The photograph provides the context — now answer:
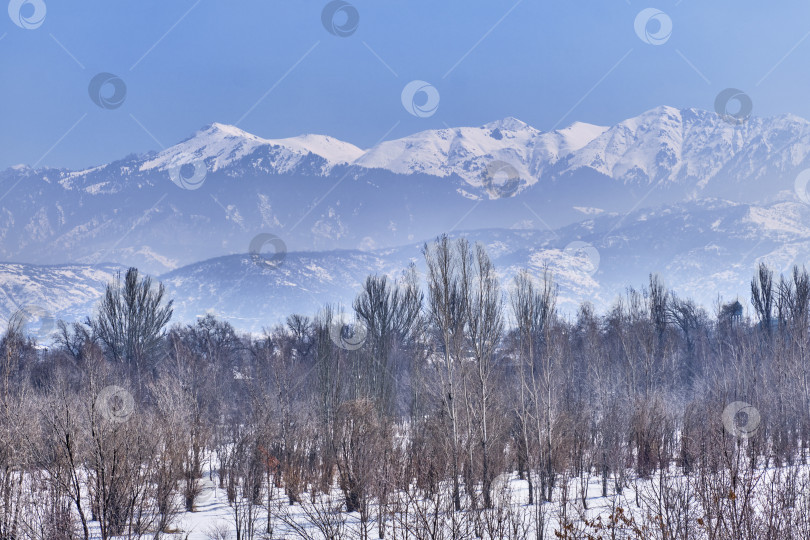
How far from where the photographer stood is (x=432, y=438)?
29.2 meters

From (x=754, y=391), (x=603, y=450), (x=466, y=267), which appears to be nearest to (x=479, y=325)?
(x=466, y=267)

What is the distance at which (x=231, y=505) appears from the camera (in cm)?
2703

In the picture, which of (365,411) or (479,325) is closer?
(365,411)

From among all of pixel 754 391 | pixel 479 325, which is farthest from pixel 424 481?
pixel 754 391

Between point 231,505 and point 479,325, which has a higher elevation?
point 479,325

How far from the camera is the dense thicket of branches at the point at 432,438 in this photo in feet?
48.9

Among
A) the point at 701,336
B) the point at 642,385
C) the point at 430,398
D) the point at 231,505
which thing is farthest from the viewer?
the point at 701,336

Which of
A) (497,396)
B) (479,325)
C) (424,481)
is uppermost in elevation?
(479,325)

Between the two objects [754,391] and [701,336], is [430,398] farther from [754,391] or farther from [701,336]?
[701,336]

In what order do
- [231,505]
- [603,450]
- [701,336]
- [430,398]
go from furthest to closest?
1. [701,336]
2. [430,398]
3. [231,505]
4. [603,450]

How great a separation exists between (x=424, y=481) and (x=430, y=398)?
673 inches

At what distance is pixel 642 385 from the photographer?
48.3 meters

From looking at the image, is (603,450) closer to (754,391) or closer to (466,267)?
(466,267)

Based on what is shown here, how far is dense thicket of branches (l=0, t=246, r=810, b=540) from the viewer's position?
14914 mm
